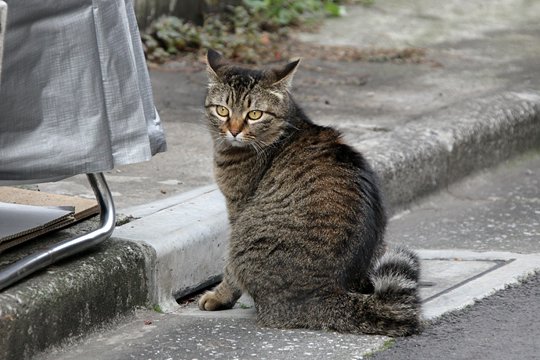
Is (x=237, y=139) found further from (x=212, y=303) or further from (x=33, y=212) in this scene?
(x=33, y=212)

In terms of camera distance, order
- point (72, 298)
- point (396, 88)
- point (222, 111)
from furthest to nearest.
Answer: point (396, 88) < point (222, 111) < point (72, 298)

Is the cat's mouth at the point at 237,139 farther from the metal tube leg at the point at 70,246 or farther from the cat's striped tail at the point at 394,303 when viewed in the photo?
the cat's striped tail at the point at 394,303

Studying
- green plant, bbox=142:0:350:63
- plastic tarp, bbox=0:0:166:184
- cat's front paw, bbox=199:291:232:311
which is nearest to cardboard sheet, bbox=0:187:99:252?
plastic tarp, bbox=0:0:166:184

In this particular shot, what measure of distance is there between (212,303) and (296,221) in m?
0.51

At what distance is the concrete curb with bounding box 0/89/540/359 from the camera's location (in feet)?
11.3

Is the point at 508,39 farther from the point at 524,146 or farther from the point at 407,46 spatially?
the point at 524,146

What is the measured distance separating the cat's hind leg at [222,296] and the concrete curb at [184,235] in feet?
0.42


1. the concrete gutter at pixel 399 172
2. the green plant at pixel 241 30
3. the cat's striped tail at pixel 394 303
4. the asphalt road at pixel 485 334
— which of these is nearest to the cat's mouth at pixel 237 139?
the concrete gutter at pixel 399 172

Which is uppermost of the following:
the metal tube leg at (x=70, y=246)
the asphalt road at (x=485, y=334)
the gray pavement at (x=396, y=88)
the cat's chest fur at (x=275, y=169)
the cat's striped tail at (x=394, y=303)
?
the cat's chest fur at (x=275, y=169)

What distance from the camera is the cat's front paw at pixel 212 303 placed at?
405 centimetres

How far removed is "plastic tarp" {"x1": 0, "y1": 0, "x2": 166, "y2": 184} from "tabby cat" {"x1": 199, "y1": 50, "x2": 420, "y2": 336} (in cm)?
62

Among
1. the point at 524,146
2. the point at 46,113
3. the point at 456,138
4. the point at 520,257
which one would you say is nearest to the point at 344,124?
the point at 456,138

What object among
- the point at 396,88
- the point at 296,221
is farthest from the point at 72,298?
the point at 396,88

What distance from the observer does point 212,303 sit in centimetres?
405
